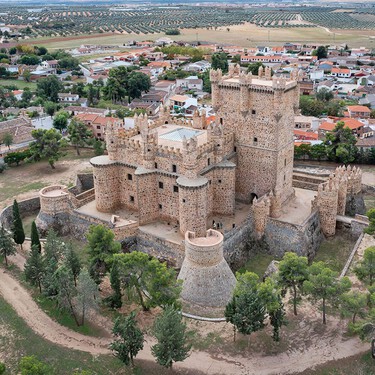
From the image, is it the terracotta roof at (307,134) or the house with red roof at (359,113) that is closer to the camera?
the terracotta roof at (307,134)

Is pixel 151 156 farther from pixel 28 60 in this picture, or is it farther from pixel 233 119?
pixel 28 60

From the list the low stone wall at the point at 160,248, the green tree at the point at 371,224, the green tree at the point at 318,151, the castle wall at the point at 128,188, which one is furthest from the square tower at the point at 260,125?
the green tree at the point at 318,151

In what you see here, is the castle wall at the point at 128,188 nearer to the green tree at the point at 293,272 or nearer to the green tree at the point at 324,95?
the green tree at the point at 293,272

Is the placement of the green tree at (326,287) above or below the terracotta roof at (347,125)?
above

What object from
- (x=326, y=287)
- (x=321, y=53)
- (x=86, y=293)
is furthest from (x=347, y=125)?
(x=321, y=53)

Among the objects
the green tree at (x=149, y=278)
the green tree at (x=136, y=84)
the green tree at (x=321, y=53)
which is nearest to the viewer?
the green tree at (x=149, y=278)

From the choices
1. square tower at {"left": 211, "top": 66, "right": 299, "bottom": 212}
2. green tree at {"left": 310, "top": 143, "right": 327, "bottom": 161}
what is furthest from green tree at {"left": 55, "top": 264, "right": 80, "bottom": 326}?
green tree at {"left": 310, "top": 143, "right": 327, "bottom": 161}
